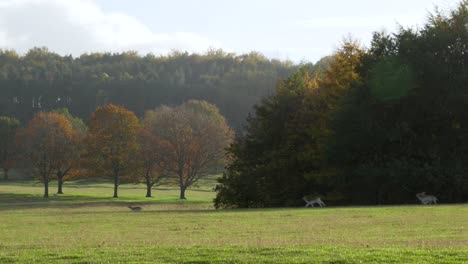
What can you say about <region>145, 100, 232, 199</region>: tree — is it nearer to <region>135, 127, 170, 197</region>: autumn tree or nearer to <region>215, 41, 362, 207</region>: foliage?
<region>135, 127, 170, 197</region>: autumn tree

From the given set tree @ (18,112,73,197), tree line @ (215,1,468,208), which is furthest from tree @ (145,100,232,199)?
tree line @ (215,1,468,208)

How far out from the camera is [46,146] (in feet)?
254

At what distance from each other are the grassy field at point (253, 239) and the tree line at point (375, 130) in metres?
12.0

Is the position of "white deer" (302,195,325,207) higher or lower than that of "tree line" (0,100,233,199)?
lower

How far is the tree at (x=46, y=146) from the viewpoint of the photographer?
77312 mm

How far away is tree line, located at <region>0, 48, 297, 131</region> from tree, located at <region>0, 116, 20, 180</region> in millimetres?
41598

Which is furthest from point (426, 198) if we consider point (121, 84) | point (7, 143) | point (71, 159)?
point (121, 84)

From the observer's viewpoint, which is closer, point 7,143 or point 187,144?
point 187,144

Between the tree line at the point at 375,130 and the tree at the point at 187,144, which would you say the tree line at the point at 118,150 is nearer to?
the tree at the point at 187,144

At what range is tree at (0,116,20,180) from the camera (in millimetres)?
100775

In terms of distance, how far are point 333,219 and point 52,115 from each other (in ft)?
195

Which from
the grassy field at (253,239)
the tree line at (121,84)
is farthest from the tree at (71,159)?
the tree line at (121,84)

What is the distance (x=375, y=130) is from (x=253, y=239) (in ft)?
93.4

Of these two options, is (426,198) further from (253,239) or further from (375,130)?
(253,239)
